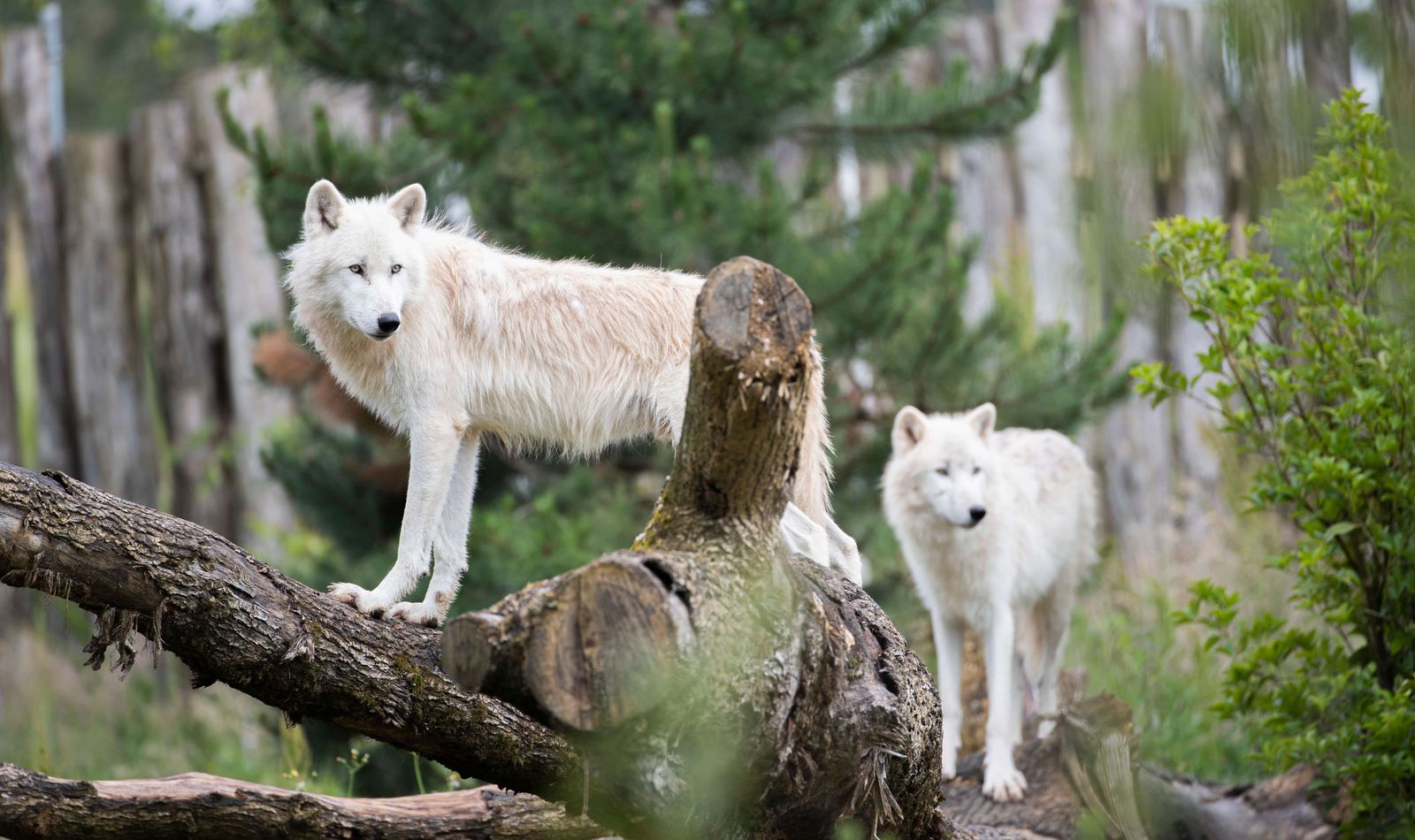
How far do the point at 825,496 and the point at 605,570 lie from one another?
221cm

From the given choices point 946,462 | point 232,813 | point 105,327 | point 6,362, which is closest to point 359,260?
point 232,813

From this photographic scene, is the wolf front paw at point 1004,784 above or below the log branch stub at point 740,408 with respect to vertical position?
below

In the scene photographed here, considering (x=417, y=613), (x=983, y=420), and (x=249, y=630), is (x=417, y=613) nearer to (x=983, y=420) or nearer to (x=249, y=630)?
(x=249, y=630)

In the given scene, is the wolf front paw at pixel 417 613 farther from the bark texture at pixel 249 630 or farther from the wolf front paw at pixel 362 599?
the bark texture at pixel 249 630

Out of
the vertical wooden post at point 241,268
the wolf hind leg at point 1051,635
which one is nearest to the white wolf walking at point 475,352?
the wolf hind leg at point 1051,635

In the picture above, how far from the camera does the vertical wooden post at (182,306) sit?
513 inches

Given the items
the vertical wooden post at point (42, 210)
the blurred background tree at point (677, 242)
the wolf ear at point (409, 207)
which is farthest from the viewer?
the vertical wooden post at point (42, 210)

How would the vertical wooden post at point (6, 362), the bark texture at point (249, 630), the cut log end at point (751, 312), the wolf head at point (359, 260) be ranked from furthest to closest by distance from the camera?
the vertical wooden post at point (6, 362) → the wolf head at point (359, 260) → the bark texture at point (249, 630) → the cut log end at point (751, 312)

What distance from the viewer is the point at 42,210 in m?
13.7

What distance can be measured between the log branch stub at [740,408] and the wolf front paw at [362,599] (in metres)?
Result: 1.33

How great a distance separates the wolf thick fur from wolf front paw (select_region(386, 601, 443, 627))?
290cm

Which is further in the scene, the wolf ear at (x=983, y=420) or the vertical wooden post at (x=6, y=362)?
the vertical wooden post at (x=6, y=362)

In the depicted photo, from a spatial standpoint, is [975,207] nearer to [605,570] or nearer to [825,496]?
[825,496]

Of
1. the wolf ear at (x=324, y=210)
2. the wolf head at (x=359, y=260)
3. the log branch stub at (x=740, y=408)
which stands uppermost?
the wolf ear at (x=324, y=210)
